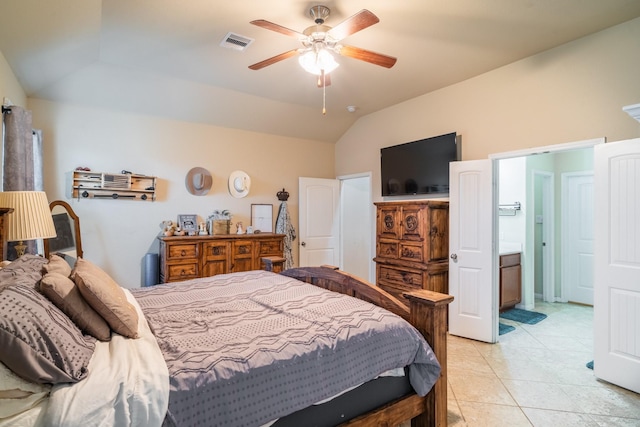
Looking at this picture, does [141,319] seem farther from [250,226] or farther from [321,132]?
[321,132]

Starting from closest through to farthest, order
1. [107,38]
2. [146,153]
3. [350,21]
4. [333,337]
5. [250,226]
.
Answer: [333,337] < [350,21] < [107,38] < [146,153] < [250,226]

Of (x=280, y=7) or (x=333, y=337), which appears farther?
(x=280, y=7)

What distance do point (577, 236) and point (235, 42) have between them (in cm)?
534

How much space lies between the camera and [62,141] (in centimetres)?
→ 379

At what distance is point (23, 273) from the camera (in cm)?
152

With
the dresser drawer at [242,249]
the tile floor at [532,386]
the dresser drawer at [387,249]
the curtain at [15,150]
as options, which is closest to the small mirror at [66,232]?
the curtain at [15,150]

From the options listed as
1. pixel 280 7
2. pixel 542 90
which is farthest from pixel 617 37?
pixel 280 7

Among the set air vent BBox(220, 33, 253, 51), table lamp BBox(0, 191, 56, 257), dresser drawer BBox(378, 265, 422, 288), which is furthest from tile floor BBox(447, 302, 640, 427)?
air vent BBox(220, 33, 253, 51)

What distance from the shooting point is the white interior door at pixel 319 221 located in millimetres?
5449

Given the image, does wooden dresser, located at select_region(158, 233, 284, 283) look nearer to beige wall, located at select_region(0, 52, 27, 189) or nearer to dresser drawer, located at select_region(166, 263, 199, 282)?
dresser drawer, located at select_region(166, 263, 199, 282)

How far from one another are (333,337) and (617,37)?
3.35m

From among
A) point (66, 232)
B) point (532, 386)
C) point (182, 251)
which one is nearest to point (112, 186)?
point (66, 232)

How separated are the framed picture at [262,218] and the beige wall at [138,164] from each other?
83 mm

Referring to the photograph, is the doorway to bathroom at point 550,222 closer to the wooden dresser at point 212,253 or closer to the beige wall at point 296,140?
the beige wall at point 296,140
